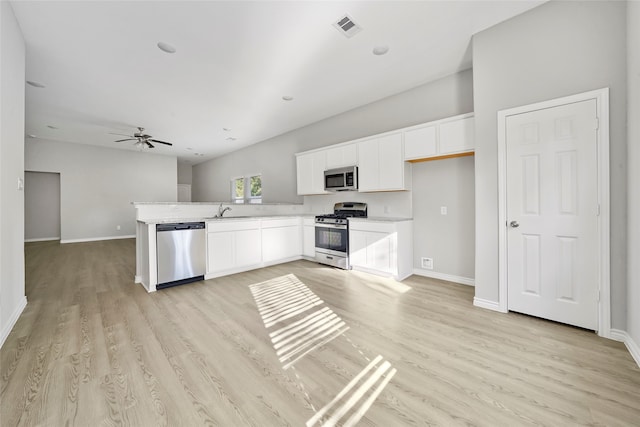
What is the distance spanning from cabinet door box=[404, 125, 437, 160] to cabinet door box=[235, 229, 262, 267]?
2801 mm

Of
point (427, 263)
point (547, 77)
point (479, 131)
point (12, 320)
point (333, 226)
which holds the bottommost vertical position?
point (12, 320)

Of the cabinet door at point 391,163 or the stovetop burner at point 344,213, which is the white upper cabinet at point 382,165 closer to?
the cabinet door at point 391,163

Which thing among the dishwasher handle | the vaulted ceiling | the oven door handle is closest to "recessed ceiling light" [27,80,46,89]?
the vaulted ceiling

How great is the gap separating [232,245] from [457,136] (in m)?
3.62

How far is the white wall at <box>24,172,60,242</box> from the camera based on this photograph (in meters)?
7.55

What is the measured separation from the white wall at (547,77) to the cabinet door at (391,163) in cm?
113

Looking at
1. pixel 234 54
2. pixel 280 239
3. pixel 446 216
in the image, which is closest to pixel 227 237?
pixel 280 239

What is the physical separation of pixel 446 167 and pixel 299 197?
3351 mm

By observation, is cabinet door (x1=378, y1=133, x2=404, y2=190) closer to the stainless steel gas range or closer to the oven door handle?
the stainless steel gas range

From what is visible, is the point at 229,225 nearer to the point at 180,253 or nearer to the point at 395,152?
the point at 180,253

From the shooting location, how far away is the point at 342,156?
4520mm

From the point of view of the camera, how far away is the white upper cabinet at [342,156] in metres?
4.34

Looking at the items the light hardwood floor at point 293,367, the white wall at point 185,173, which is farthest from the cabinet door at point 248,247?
the white wall at point 185,173

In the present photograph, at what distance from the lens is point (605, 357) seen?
1.82 metres
